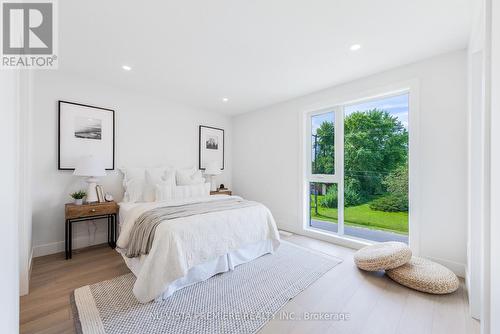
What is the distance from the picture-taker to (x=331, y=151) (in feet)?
12.0

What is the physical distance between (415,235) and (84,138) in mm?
4623

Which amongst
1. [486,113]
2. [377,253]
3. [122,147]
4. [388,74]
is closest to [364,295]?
[377,253]

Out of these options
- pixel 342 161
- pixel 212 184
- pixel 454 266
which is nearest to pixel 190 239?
pixel 212 184

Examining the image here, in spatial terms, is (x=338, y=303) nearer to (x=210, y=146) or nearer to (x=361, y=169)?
(x=361, y=169)

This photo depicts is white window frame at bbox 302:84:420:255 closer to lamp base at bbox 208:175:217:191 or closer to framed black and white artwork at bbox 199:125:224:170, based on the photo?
lamp base at bbox 208:175:217:191

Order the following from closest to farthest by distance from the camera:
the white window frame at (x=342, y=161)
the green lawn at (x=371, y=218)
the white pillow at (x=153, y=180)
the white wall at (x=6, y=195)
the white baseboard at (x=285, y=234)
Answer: the white wall at (x=6, y=195) < the white window frame at (x=342, y=161) < the green lawn at (x=371, y=218) < the white pillow at (x=153, y=180) < the white baseboard at (x=285, y=234)

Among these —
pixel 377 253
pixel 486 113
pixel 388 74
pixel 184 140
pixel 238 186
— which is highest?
pixel 388 74

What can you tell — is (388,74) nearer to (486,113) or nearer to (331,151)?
(331,151)

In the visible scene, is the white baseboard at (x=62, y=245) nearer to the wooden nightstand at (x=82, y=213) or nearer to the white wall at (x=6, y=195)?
the wooden nightstand at (x=82, y=213)

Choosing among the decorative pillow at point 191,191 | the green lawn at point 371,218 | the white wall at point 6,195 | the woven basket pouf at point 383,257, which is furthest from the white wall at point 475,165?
the decorative pillow at point 191,191

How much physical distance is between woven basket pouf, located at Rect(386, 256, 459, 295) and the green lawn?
641mm

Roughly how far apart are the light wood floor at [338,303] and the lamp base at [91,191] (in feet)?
2.60

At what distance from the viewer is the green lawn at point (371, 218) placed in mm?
2963

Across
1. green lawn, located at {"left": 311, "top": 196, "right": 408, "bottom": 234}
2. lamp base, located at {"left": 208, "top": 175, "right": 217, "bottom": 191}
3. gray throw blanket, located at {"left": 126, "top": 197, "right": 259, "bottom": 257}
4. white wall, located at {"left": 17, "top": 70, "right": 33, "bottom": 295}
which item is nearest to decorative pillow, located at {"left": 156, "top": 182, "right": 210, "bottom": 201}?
gray throw blanket, located at {"left": 126, "top": 197, "right": 259, "bottom": 257}
